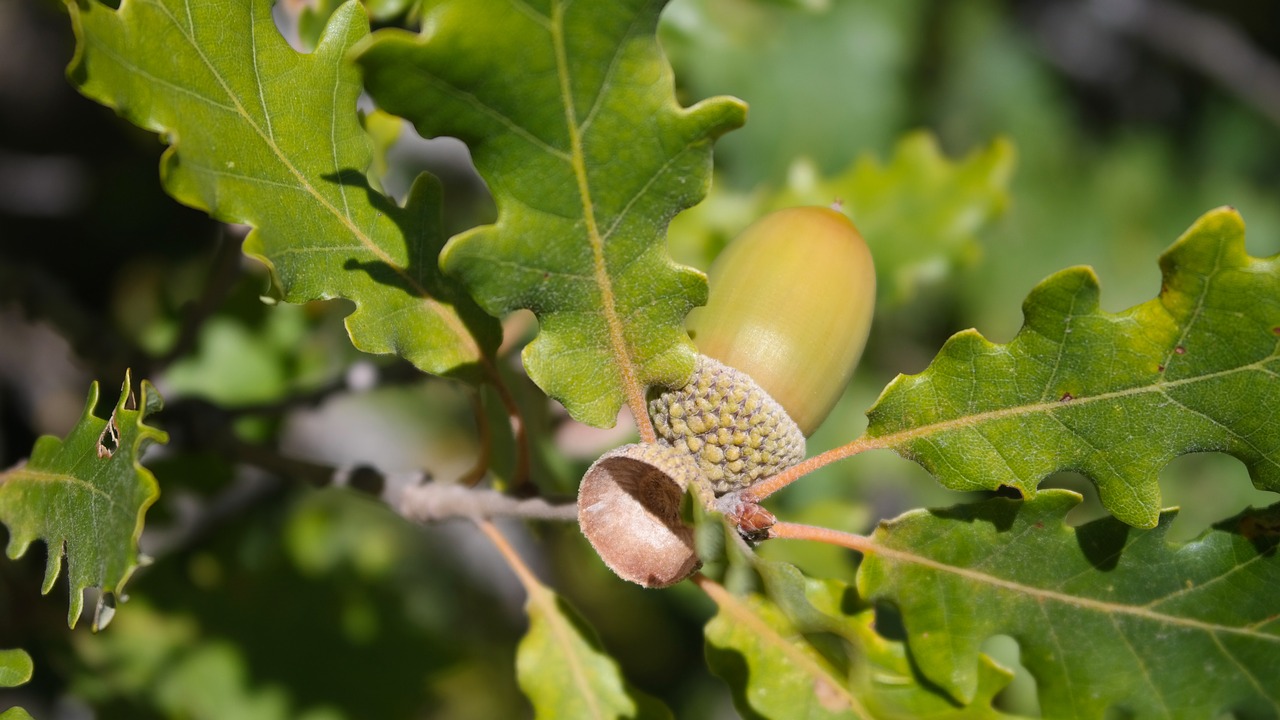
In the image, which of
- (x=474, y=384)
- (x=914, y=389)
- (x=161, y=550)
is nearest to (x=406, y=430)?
(x=161, y=550)

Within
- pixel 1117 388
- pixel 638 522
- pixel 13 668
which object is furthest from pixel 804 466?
pixel 13 668

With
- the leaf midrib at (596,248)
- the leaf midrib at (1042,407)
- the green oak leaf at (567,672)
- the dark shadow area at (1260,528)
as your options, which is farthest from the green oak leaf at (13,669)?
the dark shadow area at (1260,528)

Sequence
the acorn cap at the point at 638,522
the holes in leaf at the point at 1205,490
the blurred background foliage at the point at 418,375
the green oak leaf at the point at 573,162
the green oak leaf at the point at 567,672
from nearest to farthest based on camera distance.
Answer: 1. the green oak leaf at the point at 573,162
2. the acorn cap at the point at 638,522
3. the green oak leaf at the point at 567,672
4. the blurred background foliage at the point at 418,375
5. the holes in leaf at the point at 1205,490

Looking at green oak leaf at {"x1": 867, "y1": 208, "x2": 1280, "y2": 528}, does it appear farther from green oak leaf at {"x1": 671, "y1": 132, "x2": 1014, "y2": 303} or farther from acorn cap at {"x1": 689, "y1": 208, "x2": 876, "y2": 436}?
green oak leaf at {"x1": 671, "y1": 132, "x2": 1014, "y2": 303}

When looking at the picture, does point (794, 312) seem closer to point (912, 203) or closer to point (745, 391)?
point (745, 391)

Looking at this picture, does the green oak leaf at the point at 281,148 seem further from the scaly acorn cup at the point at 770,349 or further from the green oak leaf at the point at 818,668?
the green oak leaf at the point at 818,668

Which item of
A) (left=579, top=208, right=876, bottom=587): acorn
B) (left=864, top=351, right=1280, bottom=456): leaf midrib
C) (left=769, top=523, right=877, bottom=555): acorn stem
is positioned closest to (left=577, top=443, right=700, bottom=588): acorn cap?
(left=579, top=208, right=876, bottom=587): acorn

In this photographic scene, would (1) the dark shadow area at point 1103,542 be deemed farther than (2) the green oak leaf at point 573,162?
Yes
